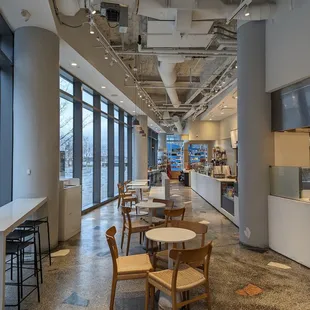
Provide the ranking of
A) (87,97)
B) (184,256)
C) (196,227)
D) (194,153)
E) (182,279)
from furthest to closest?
(194,153) < (87,97) < (196,227) < (182,279) < (184,256)

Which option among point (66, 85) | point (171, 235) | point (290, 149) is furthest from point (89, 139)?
point (171, 235)

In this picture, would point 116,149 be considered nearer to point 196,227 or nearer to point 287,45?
point 287,45

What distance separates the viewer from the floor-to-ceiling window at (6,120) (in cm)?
455

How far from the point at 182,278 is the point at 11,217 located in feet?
6.44

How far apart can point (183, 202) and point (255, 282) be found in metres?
6.48

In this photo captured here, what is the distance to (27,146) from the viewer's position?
14.6 feet

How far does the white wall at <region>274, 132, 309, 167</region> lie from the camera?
16.0 ft

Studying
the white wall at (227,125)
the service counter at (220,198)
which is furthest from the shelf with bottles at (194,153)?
the service counter at (220,198)

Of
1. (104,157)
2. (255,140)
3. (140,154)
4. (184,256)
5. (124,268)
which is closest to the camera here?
(184,256)

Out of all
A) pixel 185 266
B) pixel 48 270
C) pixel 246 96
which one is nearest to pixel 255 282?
pixel 185 266

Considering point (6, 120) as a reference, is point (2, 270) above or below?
below

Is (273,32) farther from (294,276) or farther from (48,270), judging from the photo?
(48,270)

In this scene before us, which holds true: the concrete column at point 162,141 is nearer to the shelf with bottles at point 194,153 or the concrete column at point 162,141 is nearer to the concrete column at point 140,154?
the shelf with bottles at point 194,153

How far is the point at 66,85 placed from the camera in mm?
6734
